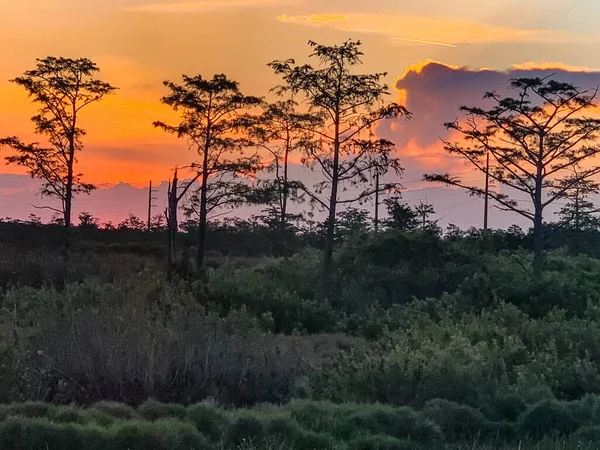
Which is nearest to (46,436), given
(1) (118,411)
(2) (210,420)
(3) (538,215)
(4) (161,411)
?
(1) (118,411)

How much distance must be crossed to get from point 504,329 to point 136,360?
24.4ft

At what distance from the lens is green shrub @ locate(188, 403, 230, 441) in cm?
756

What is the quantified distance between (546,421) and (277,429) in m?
3.13

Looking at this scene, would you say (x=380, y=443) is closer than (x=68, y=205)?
Yes

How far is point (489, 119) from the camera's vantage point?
1003 inches

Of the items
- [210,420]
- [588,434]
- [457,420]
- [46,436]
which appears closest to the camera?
[46,436]

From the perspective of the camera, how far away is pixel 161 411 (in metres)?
8.10

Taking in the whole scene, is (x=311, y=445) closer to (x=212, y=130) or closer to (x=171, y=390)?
(x=171, y=390)

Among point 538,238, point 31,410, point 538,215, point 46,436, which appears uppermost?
point 538,215

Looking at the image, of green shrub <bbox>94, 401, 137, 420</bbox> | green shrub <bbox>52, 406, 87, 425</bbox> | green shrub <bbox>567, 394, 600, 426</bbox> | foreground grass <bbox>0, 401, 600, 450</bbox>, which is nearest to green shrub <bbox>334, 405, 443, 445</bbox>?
foreground grass <bbox>0, 401, 600, 450</bbox>

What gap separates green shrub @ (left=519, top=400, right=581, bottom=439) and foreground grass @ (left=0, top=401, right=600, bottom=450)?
0.04ft

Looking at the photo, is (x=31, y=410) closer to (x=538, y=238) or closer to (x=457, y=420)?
(x=457, y=420)

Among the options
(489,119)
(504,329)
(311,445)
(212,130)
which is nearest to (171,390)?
(311,445)

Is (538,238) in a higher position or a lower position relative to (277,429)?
higher
